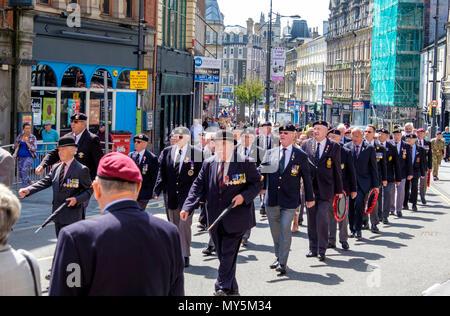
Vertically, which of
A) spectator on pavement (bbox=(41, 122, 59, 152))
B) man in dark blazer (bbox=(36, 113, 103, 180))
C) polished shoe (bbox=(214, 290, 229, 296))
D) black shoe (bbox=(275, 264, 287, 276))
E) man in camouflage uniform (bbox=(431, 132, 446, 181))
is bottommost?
black shoe (bbox=(275, 264, 287, 276))

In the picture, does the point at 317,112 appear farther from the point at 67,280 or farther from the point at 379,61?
the point at 67,280

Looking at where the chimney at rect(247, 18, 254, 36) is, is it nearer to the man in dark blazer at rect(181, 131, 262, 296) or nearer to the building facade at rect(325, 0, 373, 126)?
the building facade at rect(325, 0, 373, 126)

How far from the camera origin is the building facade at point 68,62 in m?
22.1

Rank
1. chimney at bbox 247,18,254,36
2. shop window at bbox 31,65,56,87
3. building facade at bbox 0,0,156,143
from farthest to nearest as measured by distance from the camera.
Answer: chimney at bbox 247,18,254,36, shop window at bbox 31,65,56,87, building facade at bbox 0,0,156,143

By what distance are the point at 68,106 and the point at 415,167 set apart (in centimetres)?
1276

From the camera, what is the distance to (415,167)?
1825cm

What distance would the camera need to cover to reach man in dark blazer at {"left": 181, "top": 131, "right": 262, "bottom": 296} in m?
8.57

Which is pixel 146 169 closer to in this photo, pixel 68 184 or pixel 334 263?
pixel 68 184

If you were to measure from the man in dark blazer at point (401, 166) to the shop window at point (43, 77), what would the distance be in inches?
484

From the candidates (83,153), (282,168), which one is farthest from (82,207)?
(282,168)

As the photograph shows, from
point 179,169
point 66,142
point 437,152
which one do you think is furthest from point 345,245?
point 437,152

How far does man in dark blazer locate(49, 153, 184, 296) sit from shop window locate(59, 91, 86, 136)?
21408 mm

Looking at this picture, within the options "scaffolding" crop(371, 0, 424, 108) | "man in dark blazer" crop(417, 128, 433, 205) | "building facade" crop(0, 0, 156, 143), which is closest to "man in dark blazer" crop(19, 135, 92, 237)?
"building facade" crop(0, 0, 156, 143)

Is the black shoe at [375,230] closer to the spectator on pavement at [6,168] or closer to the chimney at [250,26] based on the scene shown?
the spectator on pavement at [6,168]
